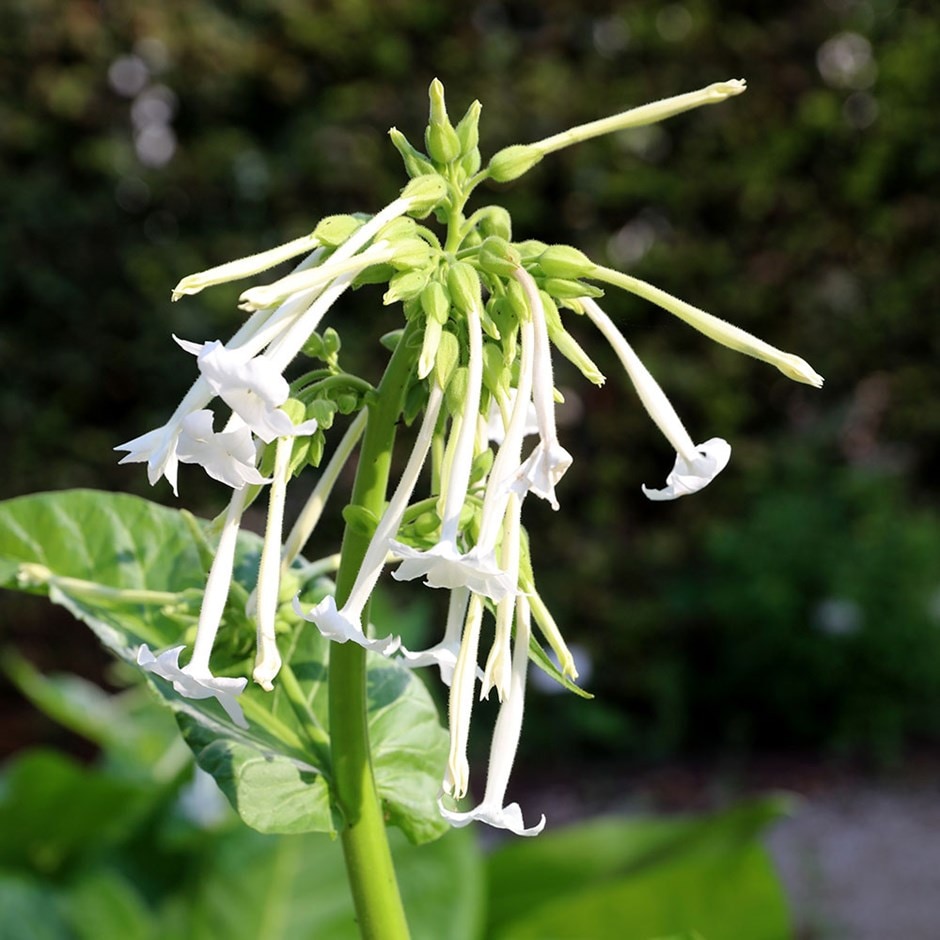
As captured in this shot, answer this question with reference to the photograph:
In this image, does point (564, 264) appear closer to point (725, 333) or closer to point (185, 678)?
point (725, 333)

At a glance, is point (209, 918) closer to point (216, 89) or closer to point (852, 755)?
point (852, 755)

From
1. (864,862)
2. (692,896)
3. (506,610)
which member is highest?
(506,610)

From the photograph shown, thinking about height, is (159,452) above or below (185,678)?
above

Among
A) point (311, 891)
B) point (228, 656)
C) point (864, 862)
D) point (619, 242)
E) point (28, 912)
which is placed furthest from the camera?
point (619, 242)

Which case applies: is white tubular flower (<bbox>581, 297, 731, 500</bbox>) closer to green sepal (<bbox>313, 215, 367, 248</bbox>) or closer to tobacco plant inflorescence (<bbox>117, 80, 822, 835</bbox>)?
tobacco plant inflorescence (<bbox>117, 80, 822, 835</bbox>)

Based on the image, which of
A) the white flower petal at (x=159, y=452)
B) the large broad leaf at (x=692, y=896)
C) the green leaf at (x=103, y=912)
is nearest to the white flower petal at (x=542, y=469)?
the white flower petal at (x=159, y=452)

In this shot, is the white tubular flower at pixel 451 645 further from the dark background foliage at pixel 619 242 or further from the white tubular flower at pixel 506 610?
the dark background foliage at pixel 619 242

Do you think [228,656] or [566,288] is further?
[228,656]

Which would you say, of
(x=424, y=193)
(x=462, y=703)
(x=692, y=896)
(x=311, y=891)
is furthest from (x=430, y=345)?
(x=692, y=896)

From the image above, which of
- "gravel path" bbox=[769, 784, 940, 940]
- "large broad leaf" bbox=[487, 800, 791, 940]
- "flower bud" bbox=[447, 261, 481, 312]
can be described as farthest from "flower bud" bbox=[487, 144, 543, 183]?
"gravel path" bbox=[769, 784, 940, 940]
